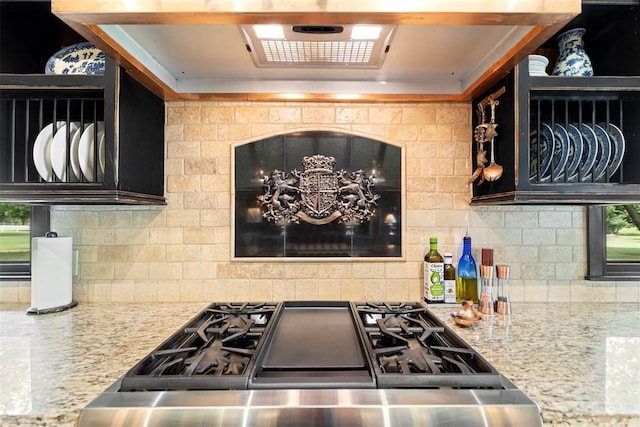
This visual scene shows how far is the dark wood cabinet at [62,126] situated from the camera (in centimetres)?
134

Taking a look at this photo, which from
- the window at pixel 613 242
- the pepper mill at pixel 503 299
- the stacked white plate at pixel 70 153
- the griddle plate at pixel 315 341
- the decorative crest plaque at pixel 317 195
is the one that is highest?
the stacked white plate at pixel 70 153

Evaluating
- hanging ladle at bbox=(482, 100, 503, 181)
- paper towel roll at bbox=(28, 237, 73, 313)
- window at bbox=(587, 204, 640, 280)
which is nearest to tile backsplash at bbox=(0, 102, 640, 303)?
window at bbox=(587, 204, 640, 280)

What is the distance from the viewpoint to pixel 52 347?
1164mm

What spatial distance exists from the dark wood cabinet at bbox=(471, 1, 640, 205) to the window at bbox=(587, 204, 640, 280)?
329 millimetres

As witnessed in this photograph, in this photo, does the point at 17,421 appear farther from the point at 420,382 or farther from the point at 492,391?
the point at 492,391

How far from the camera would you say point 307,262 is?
1.75 meters

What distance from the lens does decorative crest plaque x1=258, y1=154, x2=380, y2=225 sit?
173 cm

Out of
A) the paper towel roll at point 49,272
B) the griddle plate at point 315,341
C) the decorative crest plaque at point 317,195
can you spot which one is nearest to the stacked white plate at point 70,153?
the paper towel roll at point 49,272

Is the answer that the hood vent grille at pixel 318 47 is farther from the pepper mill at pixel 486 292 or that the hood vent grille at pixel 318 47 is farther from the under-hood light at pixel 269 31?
the pepper mill at pixel 486 292

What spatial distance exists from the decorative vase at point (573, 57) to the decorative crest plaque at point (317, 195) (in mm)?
948

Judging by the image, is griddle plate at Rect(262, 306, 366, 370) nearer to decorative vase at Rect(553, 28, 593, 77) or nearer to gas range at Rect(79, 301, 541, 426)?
gas range at Rect(79, 301, 541, 426)

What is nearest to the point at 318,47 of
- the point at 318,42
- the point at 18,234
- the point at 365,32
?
the point at 318,42

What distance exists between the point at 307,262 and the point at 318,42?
100cm

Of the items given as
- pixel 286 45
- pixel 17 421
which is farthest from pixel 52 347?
pixel 286 45
